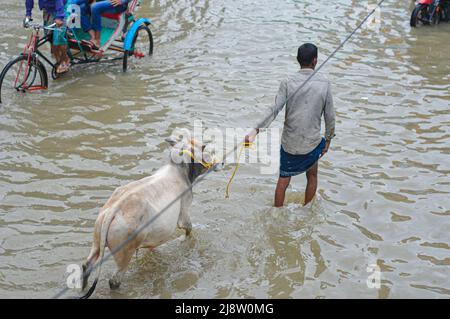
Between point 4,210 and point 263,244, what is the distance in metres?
2.80

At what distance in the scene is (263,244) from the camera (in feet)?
18.9

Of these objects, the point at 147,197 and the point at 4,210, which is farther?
the point at 4,210

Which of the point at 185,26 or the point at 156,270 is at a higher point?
the point at 185,26

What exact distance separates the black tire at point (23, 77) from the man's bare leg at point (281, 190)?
4.76m

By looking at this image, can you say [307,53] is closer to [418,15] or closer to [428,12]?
[418,15]

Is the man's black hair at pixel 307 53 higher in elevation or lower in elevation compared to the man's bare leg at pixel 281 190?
higher

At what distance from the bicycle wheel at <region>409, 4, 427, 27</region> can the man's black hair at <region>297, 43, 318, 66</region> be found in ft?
26.6

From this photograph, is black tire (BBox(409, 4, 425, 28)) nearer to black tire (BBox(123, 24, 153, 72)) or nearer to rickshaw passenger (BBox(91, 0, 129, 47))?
black tire (BBox(123, 24, 153, 72))

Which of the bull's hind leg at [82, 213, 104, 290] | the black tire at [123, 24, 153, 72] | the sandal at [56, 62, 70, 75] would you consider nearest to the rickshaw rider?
the sandal at [56, 62, 70, 75]

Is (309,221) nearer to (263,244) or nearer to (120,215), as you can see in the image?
(263,244)

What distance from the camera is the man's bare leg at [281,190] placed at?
6125 millimetres

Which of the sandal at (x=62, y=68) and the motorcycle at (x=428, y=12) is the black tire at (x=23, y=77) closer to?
the sandal at (x=62, y=68)

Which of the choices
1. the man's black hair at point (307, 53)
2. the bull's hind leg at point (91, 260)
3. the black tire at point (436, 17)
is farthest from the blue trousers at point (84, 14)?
the black tire at point (436, 17)
